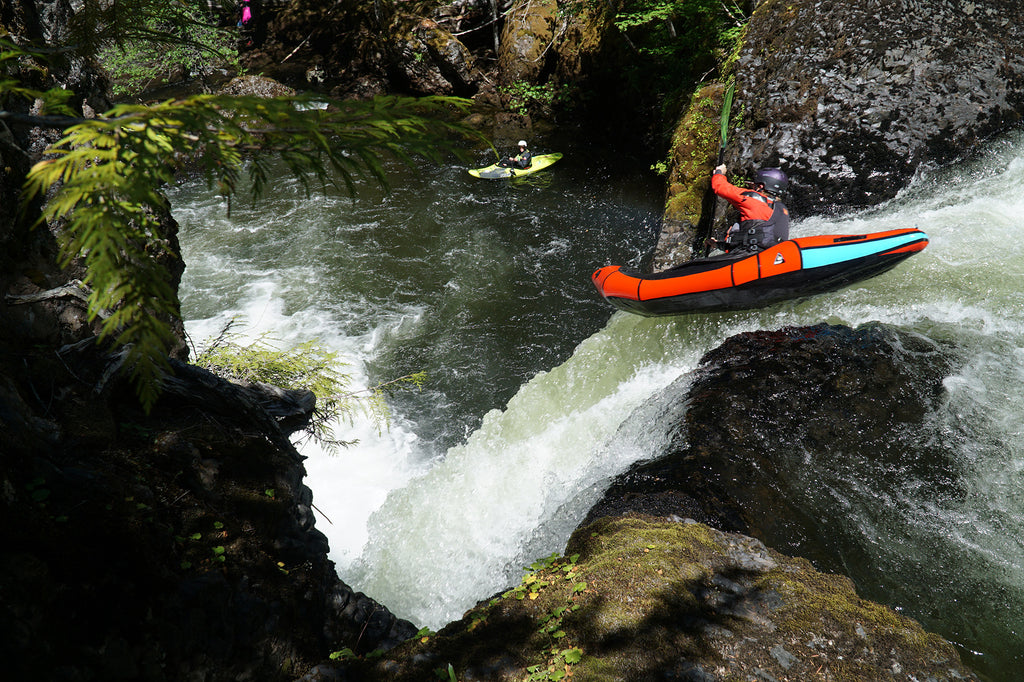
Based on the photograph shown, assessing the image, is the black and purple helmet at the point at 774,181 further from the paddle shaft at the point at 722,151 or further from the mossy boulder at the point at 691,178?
the mossy boulder at the point at 691,178

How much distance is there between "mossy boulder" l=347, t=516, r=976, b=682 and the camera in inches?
93.7

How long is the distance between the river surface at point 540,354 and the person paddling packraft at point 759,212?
0.85 metres

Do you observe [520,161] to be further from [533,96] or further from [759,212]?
[759,212]

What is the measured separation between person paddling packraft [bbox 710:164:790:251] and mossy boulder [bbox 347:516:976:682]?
14.0 ft

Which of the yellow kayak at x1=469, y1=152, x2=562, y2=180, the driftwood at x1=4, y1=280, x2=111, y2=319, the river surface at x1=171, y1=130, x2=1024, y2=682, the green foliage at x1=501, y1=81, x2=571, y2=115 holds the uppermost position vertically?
the green foliage at x1=501, y1=81, x2=571, y2=115

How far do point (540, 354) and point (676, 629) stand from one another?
4945 millimetres

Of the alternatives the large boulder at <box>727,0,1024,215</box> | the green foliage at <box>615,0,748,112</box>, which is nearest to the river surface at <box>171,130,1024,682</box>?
the large boulder at <box>727,0,1024,215</box>

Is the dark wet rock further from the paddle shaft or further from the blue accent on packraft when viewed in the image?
the paddle shaft

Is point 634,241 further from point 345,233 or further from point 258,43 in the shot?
point 258,43

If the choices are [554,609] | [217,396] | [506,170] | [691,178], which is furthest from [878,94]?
[217,396]

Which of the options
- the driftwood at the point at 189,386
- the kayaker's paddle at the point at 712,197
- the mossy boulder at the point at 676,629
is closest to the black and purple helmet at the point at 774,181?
the kayaker's paddle at the point at 712,197

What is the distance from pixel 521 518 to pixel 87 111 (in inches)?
188

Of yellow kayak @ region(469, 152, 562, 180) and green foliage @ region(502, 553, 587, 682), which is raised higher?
yellow kayak @ region(469, 152, 562, 180)

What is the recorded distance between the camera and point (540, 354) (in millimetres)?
7305
